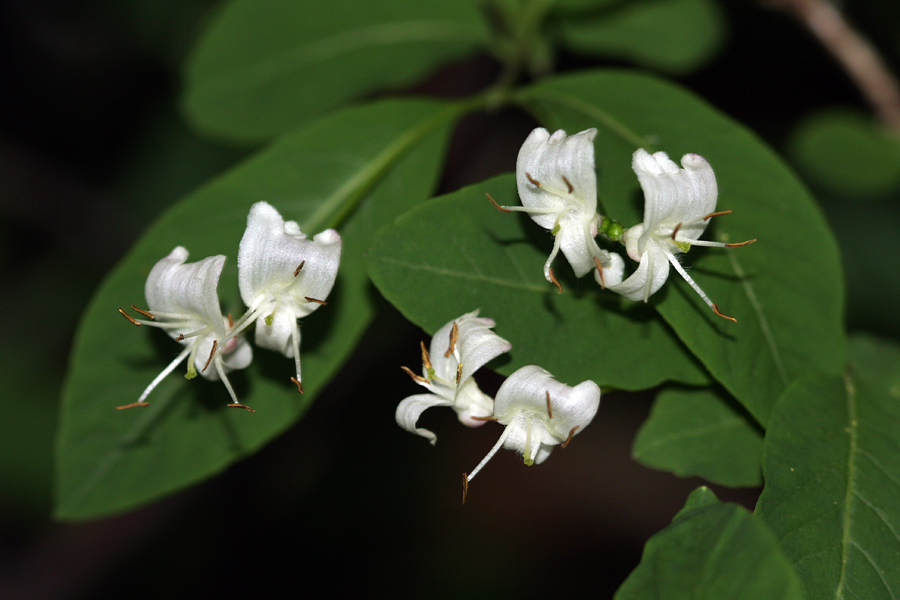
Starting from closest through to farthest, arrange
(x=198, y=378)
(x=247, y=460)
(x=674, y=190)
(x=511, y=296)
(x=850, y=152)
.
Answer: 1. (x=674, y=190)
2. (x=511, y=296)
3. (x=198, y=378)
4. (x=850, y=152)
5. (x=247, y=460)

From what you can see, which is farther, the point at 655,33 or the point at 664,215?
the point at 655,33

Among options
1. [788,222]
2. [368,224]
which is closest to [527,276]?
[368,224]

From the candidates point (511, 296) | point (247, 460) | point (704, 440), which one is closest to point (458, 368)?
point (511, 296)

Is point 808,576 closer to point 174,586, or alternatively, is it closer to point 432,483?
point 432,483

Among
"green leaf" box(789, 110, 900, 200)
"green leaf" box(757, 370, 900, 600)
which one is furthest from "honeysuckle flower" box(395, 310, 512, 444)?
"green leaf" box(789, 110, 900, 200)

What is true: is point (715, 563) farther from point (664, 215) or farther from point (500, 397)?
point (664, 215)

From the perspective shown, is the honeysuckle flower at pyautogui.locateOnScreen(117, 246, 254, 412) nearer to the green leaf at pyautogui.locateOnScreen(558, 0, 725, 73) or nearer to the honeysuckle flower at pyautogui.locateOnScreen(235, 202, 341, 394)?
the honeysuckle flower at pyautogui.locateOnScreen(235, 202, 341, 394)

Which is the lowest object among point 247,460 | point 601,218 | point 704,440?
point 247,460
